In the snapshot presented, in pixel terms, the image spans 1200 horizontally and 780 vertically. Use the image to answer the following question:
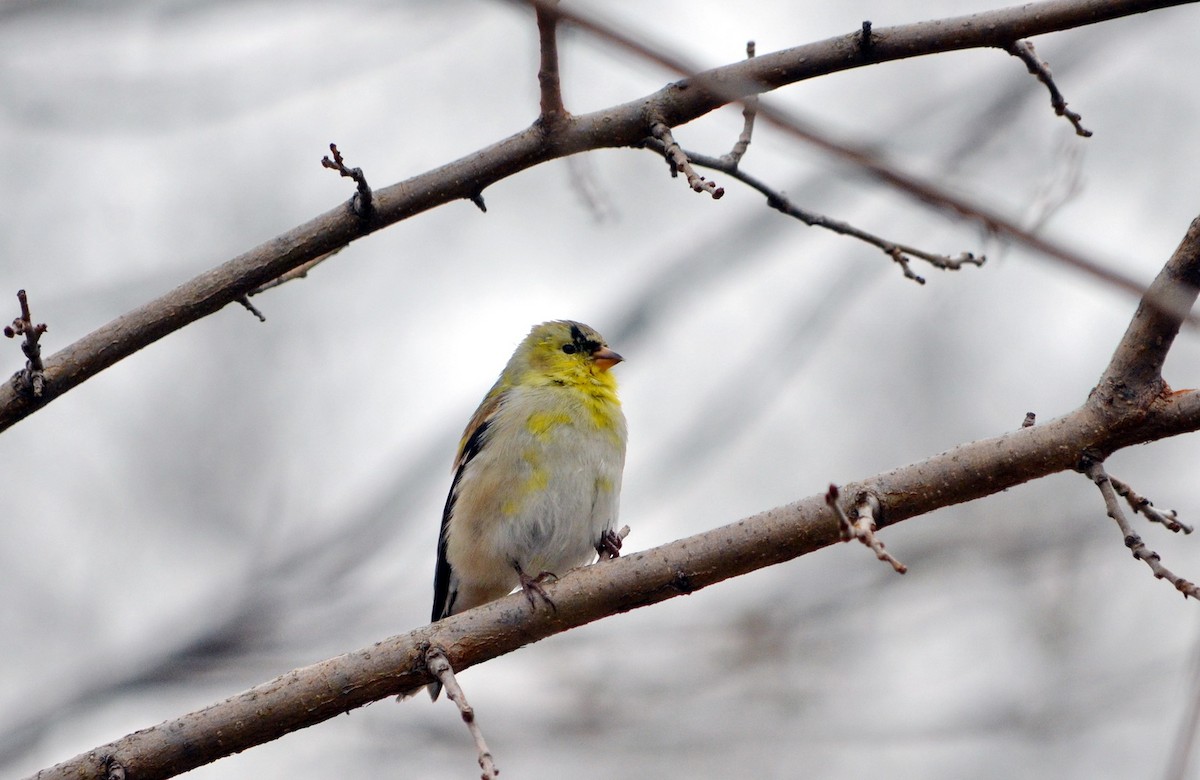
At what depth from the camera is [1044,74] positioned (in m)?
3.60

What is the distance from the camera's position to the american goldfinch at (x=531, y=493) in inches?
218

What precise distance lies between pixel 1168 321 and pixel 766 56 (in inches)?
52.6

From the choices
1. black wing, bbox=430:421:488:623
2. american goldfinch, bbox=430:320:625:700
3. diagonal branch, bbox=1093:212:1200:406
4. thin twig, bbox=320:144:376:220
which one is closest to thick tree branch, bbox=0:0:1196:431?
thin twig, bbox=320:144:376:220

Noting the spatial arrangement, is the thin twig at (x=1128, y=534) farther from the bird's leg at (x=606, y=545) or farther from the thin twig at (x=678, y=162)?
the bird's leg at (x=606, y=545)

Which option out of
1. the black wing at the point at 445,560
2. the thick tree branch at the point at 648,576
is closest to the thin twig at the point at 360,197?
the thick tree branch at the point at 648,576

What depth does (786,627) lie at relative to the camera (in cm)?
822

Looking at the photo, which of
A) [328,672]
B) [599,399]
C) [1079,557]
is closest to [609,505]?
[599,399]

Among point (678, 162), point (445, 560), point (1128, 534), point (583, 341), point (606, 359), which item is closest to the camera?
point (1128, 534)

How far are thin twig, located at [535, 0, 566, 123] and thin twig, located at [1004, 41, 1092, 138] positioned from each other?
132cm

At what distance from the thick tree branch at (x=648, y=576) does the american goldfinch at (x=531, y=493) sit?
1.66m

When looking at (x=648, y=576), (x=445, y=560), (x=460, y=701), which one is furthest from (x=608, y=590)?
(x=445, y=560)

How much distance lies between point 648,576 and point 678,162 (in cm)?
125

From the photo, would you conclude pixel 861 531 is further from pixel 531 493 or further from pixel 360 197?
pixel 531 493

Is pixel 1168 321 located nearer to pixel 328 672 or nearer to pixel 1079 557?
pixel 328 672
